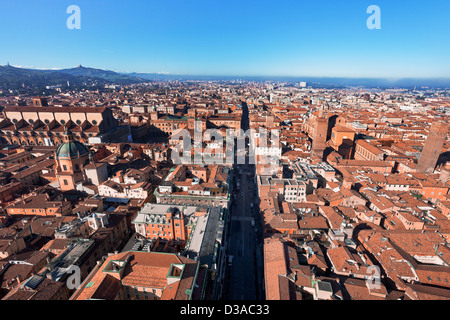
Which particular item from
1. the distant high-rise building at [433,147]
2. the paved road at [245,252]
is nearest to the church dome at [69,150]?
the paved road at [245,252]

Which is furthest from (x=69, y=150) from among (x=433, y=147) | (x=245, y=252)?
(x=433, y=147)

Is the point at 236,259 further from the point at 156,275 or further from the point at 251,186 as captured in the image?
the point at 251,186

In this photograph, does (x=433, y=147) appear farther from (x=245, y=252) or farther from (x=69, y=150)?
(x=69, y=150)

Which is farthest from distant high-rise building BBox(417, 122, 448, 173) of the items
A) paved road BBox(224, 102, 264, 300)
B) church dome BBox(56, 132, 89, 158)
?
church dome BBox(56, 132, 89, 158)

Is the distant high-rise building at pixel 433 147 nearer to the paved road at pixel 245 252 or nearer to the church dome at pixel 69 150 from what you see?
the paved road at pixel 245 252

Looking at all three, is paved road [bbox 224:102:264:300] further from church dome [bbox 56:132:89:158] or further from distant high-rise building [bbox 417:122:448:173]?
distant high-rise building [bbox 417:122:448:173]

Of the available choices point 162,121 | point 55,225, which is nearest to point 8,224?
point 55,225

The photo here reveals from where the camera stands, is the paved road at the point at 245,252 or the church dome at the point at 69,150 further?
the church dome at the point at 69,150

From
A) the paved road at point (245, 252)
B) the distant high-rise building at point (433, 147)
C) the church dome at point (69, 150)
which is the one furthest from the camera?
the distant high-rise building at point (433, 147)
